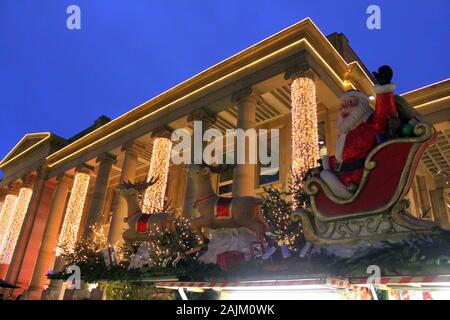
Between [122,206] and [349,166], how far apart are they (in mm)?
13831

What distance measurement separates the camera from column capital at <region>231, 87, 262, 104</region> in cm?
1383

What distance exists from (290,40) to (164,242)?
375 inches

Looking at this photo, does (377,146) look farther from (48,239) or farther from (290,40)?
(48,239)

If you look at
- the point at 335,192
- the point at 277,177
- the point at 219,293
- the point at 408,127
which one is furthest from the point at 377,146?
the point at 277,177

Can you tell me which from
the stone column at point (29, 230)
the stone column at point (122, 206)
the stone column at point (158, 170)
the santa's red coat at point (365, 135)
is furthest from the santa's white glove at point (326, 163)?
the stone column at point (29, 230)

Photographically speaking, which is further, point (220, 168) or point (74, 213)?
point (74, 213)

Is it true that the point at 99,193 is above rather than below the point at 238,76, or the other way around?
below

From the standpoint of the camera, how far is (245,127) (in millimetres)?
12875

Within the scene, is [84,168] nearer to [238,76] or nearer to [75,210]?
[75,210]

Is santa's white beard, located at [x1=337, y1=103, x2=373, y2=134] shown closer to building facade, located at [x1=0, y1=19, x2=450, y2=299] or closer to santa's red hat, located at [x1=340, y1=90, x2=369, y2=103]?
santa's red hat, located at [x1=340, y1=90, x2=369, y2=103]

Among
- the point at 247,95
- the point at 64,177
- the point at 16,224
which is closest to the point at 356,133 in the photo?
the point at 247,95

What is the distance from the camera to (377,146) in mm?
5016

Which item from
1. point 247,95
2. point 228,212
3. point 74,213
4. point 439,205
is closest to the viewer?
point 228,212

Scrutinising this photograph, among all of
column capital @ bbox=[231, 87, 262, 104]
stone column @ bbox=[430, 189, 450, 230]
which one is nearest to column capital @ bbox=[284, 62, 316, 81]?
column capital @ bbox=[231, 87, 262, 104]
